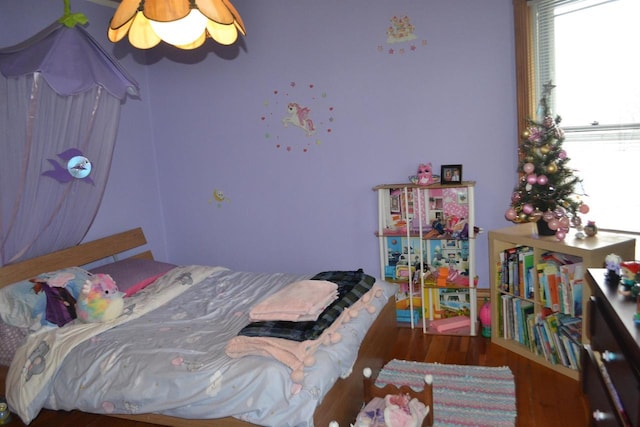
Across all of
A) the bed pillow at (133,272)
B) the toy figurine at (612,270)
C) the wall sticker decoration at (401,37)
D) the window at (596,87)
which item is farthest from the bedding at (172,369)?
the wall sticker decoration at (401,37)

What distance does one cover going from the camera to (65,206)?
345 cm

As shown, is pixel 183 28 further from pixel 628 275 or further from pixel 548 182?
pixel 548 182

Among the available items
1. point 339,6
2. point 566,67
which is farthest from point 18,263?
point 566,67

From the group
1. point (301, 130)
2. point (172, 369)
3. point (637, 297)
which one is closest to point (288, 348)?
point (172, 369)

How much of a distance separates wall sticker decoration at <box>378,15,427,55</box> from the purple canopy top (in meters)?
2.05

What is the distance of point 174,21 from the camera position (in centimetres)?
205

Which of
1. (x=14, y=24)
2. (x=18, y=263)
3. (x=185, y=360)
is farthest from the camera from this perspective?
(x=14, y=24)

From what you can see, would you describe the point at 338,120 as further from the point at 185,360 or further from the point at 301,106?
the point at 185,360

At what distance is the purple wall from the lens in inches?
146

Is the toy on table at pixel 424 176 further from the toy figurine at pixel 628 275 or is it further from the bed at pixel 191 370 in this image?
the toy figurine at pixel 628 275

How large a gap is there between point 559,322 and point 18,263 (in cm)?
356

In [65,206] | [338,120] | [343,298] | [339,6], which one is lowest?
[343,298]

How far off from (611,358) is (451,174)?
2096mm

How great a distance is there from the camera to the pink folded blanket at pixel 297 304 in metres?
2.64
